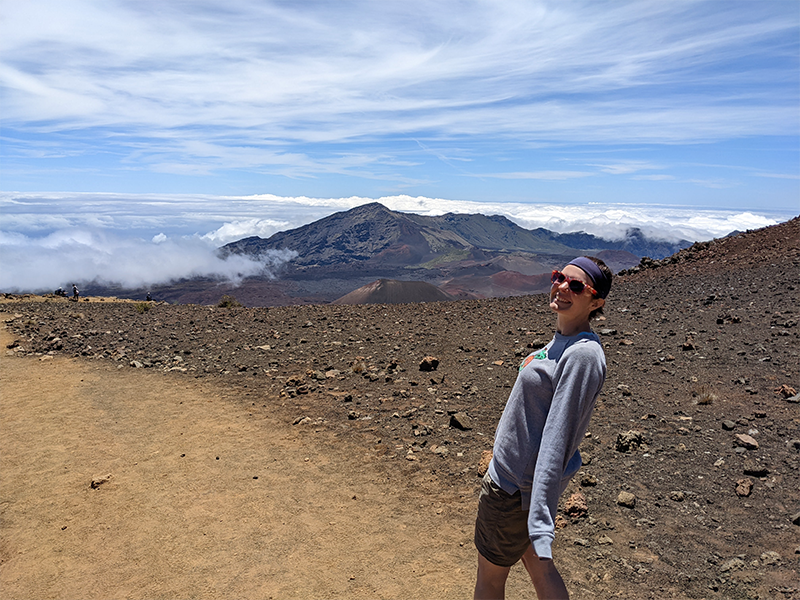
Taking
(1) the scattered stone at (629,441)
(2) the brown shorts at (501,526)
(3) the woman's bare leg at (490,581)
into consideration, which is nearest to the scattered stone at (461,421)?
(1) the scattered stone at (629,441)

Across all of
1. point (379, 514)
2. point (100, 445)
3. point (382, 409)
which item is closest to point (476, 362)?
point (382, 409)

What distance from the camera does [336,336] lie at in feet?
39.7

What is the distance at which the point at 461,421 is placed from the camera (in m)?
6.86

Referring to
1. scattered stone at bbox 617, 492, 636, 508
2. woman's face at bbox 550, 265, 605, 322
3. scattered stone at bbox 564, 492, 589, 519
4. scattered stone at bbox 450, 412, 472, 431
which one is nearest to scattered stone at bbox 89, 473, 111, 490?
scattered stone at bbox 450, 412, 472, 431

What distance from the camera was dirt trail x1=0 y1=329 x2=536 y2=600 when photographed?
13.9 feet

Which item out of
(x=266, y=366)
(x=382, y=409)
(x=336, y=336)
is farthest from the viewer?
(x=336, y=336)

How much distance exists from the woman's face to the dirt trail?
2.69 metres

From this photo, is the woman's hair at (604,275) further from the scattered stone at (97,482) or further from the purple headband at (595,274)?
the scattered stone at (97,482)

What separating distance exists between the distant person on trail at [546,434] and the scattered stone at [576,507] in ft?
7.39

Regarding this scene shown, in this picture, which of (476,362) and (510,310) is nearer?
(476,362)

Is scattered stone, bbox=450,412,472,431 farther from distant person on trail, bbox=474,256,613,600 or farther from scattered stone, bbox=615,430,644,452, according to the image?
distant person on trail, bbox=474,256,613,600

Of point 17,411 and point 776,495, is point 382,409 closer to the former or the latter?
point 776,495

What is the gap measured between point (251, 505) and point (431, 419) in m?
2.83

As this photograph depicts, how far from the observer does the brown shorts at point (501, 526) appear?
2641 millimetres
